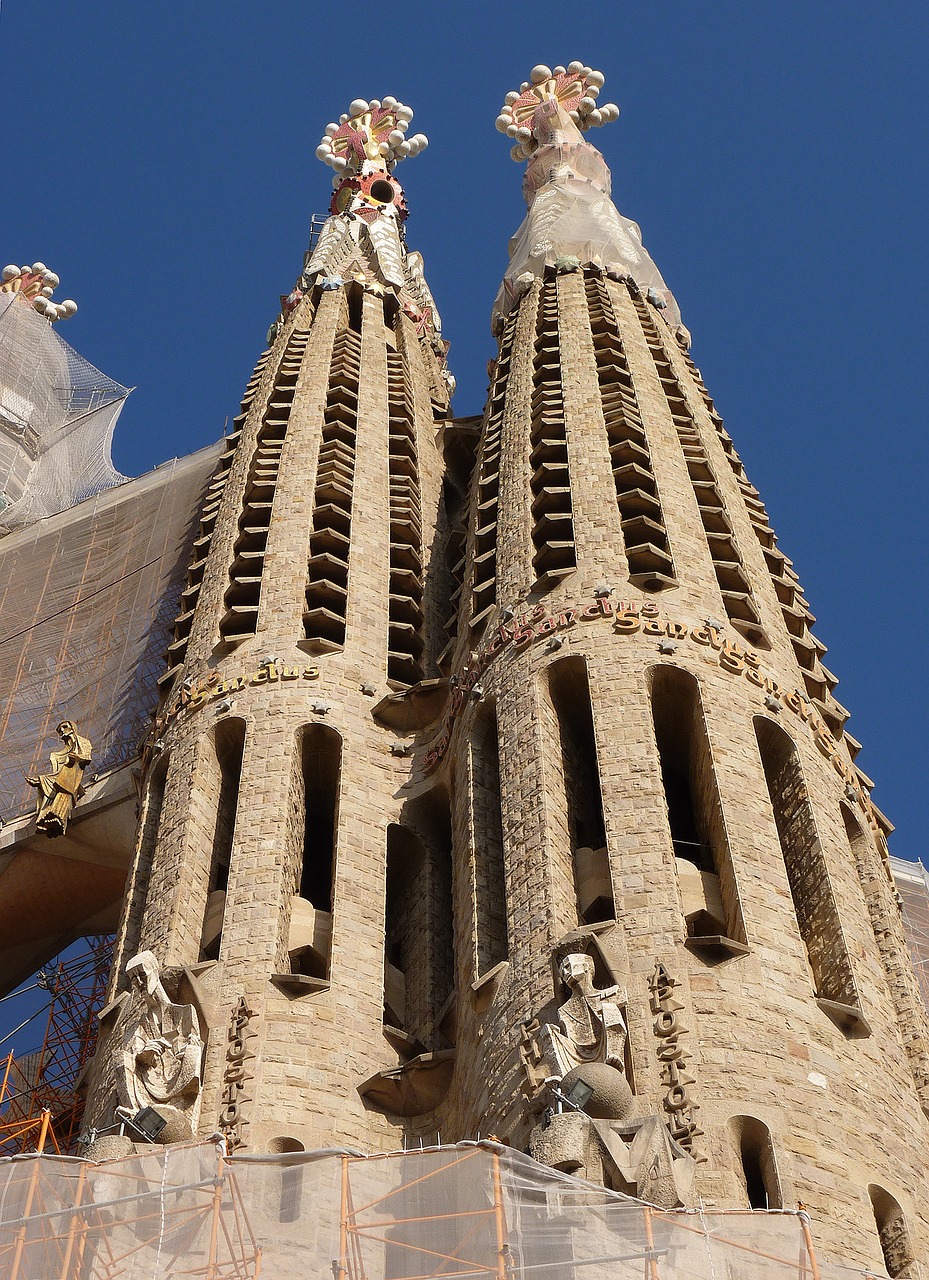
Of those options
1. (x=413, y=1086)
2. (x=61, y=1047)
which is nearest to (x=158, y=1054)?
(x=413, y=1086)

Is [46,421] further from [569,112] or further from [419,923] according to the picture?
[419,923]

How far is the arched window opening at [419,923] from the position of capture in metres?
28.0

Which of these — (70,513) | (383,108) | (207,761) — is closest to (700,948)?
(207,761)

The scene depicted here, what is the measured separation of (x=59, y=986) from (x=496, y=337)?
1468cm

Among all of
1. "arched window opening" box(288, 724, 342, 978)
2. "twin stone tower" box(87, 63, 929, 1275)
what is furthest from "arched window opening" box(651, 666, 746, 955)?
"arched window opening" box(288, 724, 342, 978)

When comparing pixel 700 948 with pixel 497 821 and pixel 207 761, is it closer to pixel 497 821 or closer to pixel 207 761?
pixel 497 821

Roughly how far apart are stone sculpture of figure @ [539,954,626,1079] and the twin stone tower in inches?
1.6

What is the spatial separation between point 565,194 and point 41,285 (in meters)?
18.3

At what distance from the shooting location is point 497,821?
28359 mm

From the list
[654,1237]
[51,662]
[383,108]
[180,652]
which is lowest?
[654,1237]

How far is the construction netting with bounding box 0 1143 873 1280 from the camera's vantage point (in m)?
18.1

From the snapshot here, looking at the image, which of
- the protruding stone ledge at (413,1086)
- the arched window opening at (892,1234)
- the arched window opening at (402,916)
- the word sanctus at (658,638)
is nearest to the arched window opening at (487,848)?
the word sanctus at (658,638)

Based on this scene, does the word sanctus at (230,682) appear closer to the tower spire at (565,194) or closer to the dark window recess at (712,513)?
the dark window recess at (712,513)

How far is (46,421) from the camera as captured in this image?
179ft
